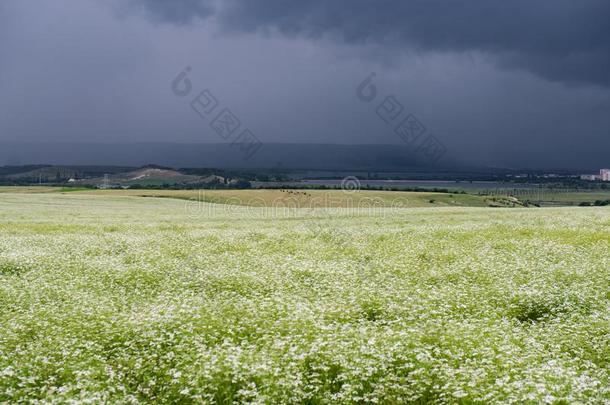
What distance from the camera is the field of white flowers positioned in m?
8.80

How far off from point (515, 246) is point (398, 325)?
15593mm

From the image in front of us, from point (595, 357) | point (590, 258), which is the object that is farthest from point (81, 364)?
point (590, 258)

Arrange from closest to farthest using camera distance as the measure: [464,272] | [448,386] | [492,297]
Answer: [448,386]
[492,297]
[464,272]

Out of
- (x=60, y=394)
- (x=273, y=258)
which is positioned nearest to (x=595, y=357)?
(x=60, y=394)

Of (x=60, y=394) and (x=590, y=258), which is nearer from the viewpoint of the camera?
(x=60, y=394)

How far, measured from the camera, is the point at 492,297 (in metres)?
14.8

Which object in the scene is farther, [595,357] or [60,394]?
[595,357]

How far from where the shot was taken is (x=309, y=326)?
11586mm

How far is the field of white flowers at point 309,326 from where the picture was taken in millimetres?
8797

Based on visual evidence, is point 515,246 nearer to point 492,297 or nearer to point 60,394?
point 492,297

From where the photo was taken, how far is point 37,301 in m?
15.0

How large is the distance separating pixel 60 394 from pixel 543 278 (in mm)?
15014

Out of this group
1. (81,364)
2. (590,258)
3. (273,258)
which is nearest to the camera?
(81,364)

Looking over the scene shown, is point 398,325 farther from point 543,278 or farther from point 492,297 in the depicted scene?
point 543,278
